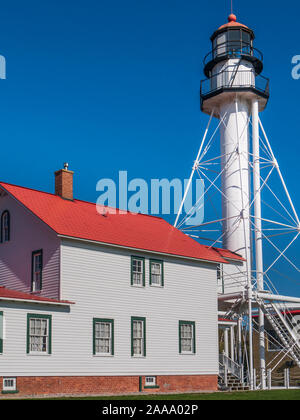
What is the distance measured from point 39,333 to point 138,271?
6.82 metres

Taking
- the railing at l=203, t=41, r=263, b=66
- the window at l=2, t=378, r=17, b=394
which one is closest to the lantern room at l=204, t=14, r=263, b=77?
the railing at l=203, t=41, r=263, b=66

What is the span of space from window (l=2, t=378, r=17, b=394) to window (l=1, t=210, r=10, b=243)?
8602 mm

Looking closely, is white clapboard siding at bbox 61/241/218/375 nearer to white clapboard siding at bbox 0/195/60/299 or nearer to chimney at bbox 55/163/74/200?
white clapboard siding at bbox 0/195/60/299

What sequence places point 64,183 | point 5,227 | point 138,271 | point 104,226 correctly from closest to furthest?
point 138,271, point 104,226, point 5,227, point 64,183

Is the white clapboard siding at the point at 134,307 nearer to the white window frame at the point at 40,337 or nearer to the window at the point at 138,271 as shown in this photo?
the window at the point at 138,271

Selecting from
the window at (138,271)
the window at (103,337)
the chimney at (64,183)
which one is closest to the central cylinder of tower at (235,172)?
the window at (138,271)

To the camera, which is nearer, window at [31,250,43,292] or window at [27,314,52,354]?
window at [27,314,52,354]

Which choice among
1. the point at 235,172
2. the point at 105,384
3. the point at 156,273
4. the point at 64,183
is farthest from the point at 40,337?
the point at 235,172

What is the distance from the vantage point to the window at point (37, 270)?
31.7 metres

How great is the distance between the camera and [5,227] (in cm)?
3459

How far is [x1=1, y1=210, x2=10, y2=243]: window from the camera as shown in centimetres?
3438

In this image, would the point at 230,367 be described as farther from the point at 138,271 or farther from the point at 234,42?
the point at 234,42

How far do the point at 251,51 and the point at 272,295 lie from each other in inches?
699

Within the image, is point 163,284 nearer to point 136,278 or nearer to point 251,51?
point 136,278
